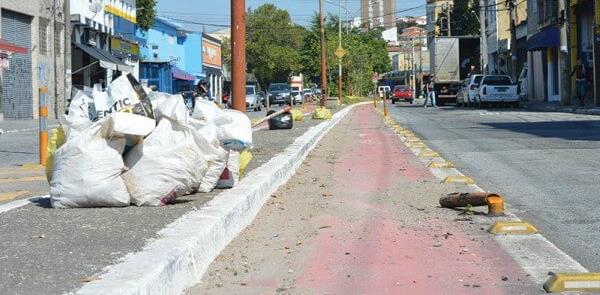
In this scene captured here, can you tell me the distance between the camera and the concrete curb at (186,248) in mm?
4449

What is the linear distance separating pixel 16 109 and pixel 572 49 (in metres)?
24.9

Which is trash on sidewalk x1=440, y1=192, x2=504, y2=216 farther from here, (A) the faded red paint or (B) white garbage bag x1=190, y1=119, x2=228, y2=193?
(B) white garbage bag x1=190, y1=119, x2=228, y2=193

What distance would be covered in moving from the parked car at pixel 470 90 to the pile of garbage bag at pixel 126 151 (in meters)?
36.5

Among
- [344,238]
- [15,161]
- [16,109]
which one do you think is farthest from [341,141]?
[16,109]

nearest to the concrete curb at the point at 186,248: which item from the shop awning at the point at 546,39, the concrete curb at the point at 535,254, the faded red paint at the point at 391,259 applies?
the faded red paint at the point at 391,259

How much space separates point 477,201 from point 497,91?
33883 mm

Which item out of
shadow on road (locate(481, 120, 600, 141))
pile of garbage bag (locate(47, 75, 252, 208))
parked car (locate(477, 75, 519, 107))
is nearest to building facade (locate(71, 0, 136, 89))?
parked car (locate(477, 75, 519, 107))

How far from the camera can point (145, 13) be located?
65.6 m

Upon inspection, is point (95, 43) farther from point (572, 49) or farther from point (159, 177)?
point (159, 177)

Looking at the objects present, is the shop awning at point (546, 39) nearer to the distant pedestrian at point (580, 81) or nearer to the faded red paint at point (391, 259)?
the distant pedestrian at point (580, 81)

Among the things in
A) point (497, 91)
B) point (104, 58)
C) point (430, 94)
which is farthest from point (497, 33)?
point (104, 58)

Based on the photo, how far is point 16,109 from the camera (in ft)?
121

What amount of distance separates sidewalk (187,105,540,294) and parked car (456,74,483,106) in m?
33.3

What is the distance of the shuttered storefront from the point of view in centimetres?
3581
